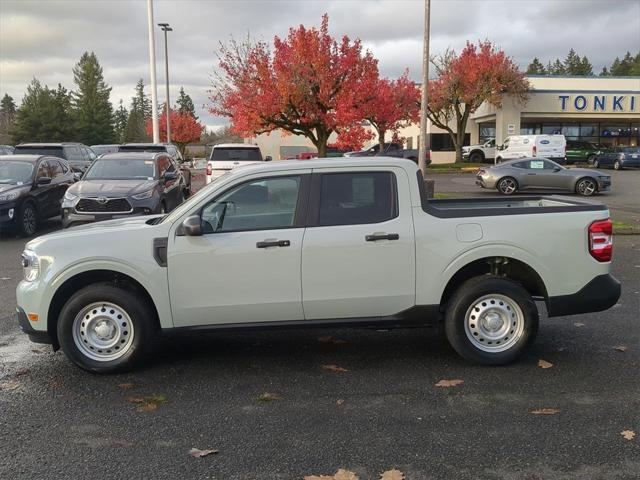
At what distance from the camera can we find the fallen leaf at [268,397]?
4528mm

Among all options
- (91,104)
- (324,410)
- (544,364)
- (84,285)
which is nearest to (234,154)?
(84,285)

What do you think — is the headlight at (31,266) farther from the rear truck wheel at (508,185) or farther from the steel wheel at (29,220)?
the rear truck wheel at (508,185)

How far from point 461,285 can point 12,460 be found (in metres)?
3.58

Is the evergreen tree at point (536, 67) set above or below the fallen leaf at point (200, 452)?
above

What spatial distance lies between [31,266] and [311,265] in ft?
7.68

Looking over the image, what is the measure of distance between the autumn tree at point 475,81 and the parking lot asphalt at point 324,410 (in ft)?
113

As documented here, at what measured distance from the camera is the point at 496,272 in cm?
534

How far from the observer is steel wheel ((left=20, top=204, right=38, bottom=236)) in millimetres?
12664

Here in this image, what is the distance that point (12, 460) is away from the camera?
3.64 meters

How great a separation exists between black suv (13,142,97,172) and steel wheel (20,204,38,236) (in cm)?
587

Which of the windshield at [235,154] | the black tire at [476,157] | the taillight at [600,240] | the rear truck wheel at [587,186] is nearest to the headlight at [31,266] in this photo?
the taillight at [600,240]

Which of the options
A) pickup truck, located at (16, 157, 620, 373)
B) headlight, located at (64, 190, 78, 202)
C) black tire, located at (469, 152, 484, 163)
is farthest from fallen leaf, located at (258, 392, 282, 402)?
black tire, located at (469, 152, 484, 163)

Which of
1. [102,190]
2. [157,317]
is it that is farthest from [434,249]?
[102,190]

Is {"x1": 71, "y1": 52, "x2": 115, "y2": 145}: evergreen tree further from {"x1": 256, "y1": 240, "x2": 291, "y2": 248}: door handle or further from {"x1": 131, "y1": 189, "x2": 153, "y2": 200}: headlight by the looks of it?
{"x1": 256, "y1": 240, "x2": 291, "y2": 248}: door handle
